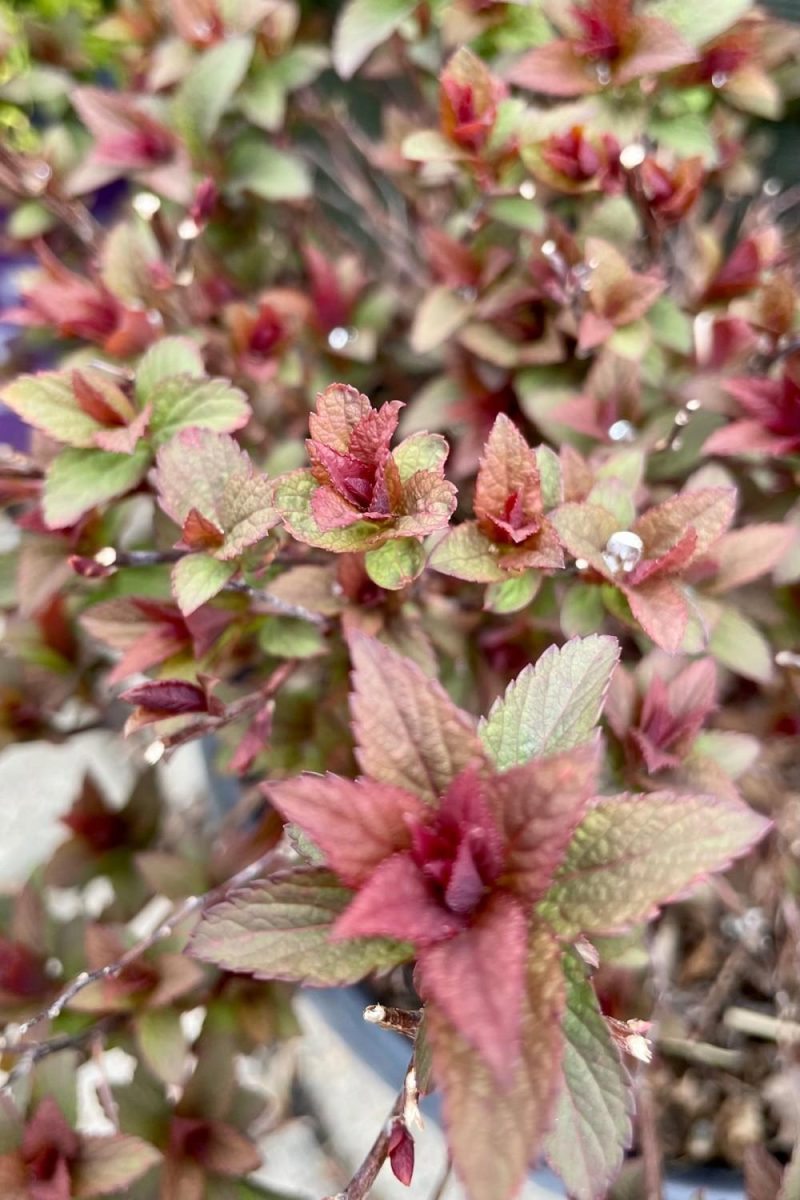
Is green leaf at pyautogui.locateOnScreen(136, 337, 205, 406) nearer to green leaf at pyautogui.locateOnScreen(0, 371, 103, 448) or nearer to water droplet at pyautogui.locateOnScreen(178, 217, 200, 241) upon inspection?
green leaf at pyautogui.locateOnScreen(0, 371, 103, 448)

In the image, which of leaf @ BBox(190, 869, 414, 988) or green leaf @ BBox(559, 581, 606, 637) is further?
green leaf @ BBox(559, 581, 606, 637)

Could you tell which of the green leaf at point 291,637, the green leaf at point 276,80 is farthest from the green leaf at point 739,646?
the green leaf at point 276,80

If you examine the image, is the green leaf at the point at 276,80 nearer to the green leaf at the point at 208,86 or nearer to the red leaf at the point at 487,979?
the green leaf at the point at 208,86

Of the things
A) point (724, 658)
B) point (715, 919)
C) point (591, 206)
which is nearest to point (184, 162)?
point (591, 206)

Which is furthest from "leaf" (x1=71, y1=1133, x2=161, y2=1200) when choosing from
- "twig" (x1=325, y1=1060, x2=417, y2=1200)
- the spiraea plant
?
"twig" (x1=325, y1=1060, x2=417, y2=1200)

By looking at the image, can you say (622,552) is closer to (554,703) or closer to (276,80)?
(554,703)

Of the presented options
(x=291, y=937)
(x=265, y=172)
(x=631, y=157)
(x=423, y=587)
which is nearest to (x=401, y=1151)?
(x=291, y=937)
